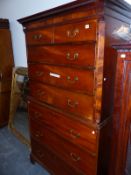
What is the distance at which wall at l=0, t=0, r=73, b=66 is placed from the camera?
2.27 metres

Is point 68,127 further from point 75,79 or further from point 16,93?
point 16,93

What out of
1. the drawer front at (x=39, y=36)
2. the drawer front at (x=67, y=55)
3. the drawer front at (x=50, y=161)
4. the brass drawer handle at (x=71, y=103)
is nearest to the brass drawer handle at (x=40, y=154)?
the drawer front at (x=50, y=161)

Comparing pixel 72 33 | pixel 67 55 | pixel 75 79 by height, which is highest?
pixel 72 33

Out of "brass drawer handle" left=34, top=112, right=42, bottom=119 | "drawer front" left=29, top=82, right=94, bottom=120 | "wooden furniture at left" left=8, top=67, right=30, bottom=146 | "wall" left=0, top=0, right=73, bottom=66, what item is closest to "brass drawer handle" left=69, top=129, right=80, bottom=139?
"drawer front" left=29, top=82, right=94, bottom=120

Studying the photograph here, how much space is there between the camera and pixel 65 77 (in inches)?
50.9

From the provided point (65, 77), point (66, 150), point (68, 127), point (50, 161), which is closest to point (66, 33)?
point (65, 77)

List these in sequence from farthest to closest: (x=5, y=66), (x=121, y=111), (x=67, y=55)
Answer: (x=5, y=66) < (x=67, y=55) < (x=121, y=111)

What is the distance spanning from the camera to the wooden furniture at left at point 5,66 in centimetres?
262

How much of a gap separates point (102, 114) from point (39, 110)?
2.37 ft

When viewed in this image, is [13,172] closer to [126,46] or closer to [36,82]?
[36,82]

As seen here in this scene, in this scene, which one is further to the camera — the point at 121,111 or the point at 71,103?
the point at 71,103

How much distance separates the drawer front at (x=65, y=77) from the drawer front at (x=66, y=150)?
1.75ft

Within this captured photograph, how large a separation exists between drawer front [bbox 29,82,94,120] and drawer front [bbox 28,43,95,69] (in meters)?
0.25

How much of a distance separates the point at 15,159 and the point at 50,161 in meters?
0.63
